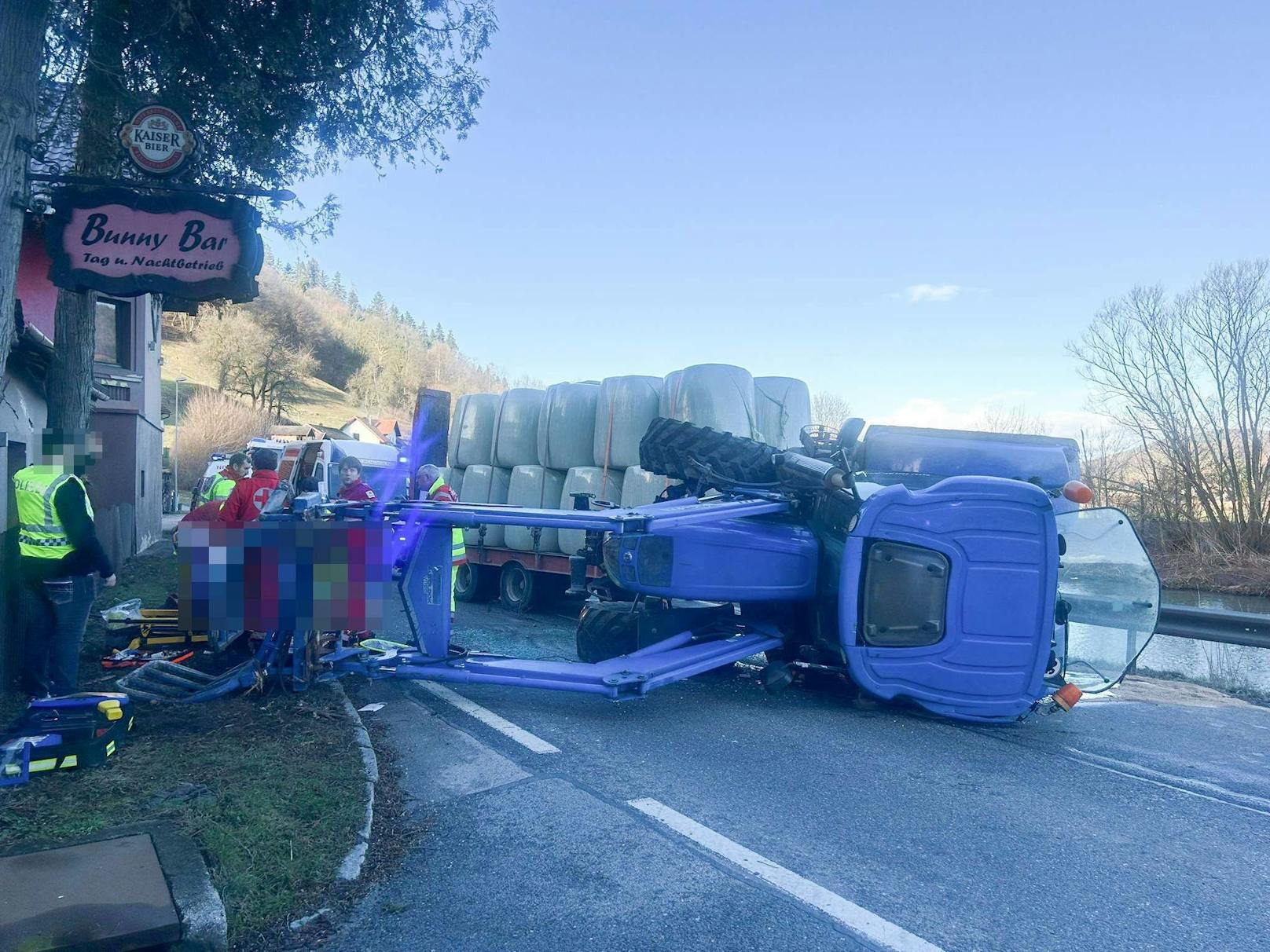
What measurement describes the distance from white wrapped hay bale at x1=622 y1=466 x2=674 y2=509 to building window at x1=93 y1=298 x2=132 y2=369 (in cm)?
1229

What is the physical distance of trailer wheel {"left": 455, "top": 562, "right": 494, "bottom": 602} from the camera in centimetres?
1209

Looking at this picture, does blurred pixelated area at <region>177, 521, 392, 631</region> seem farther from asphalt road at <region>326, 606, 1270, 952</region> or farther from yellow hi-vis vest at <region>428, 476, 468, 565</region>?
asphalt road at <region>326, 606, 1270, 952</region>

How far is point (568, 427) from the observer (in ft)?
36.4

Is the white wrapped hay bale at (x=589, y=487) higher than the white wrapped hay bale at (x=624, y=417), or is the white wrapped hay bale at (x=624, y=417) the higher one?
the white wrapped hay bale at (x=624, y=417)

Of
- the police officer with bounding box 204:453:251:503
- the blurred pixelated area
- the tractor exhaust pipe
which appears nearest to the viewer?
the blurred pixelated area

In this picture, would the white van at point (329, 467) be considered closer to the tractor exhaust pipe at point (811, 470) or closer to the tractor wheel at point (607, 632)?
the tractor wheel at point (607, 632)

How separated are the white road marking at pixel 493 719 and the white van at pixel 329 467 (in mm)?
5905

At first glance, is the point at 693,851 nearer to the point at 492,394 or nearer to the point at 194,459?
the point at 492,394

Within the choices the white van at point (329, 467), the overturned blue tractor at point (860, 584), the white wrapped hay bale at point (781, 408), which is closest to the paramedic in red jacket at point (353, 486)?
the overturned blue tractor at point (860, 584)

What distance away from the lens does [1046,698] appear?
6.62m

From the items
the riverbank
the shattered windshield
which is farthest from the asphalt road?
the riverbank

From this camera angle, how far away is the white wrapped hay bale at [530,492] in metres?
11.2

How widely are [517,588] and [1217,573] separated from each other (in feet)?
45.9

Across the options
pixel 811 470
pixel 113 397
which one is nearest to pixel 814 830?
pixel 811 470
